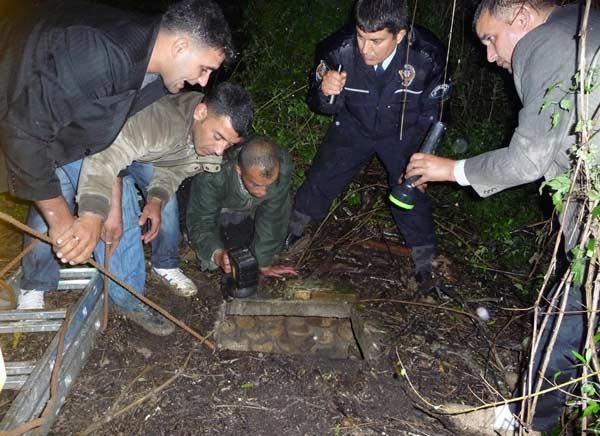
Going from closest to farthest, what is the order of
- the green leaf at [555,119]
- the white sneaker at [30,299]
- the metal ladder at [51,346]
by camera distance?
1. the green leaf at [555,119]
2. the metal ladder at [51,346]
3. the white sneaker at [30,299]

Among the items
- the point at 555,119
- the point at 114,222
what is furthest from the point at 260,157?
the point at 555,119

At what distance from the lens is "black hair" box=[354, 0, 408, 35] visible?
10.8ft

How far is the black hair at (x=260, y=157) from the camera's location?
143 inches

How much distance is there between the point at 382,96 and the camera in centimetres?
378

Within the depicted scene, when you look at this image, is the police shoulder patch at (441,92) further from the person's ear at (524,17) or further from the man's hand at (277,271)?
the man's hand at (277,271)

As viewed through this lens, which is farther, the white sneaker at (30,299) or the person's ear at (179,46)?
the white sneaker at (30,299)

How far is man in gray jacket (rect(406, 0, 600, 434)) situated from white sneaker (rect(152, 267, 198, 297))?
2.09 m

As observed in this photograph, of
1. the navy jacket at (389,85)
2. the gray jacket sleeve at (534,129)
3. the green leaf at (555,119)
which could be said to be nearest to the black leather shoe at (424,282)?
the navy jacket at (389,85)

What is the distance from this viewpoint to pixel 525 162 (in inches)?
92.7

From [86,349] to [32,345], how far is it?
42cm

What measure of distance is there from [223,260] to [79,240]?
1.51 m

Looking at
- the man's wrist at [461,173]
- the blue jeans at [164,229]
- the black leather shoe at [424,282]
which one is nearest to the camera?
the man's wrist at [461,173]

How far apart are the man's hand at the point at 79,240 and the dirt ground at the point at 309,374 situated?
90 cm

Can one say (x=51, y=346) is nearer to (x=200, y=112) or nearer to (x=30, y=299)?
(x=30, y=299)
